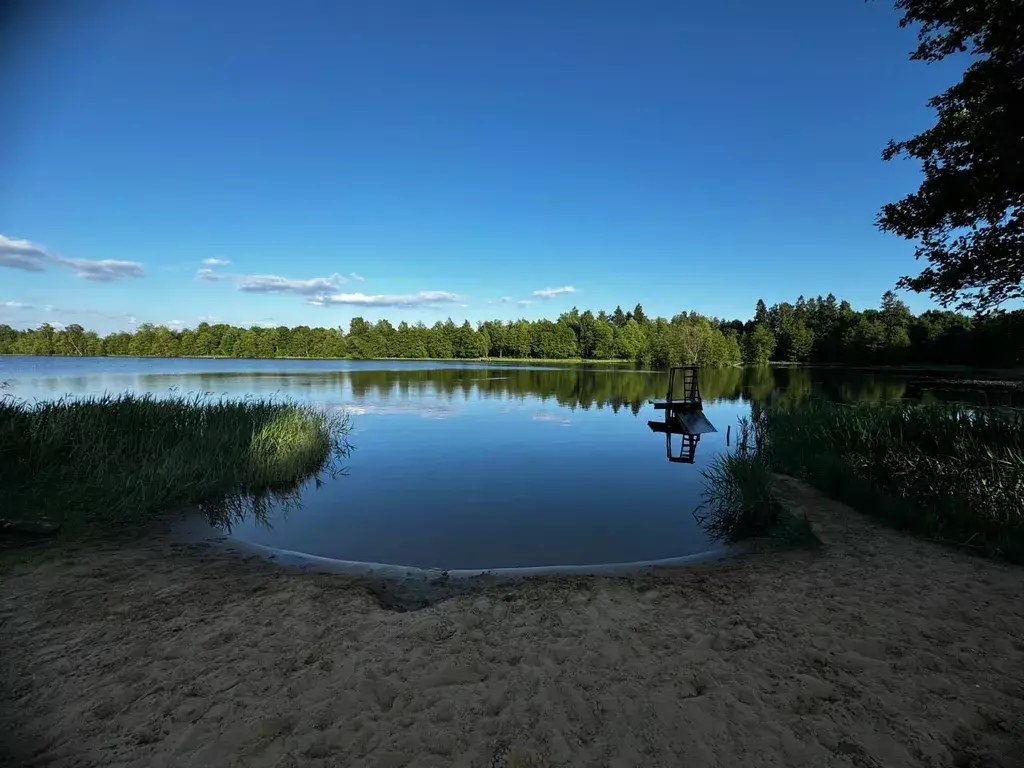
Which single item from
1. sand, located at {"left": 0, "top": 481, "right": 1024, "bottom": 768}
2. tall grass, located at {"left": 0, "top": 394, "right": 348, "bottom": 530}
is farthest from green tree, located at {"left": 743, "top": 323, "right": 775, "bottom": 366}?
sand, located at {"left": 0, "top": 481, "right": 1024, "bottom": 768}

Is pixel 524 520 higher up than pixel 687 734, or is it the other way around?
pixel 687 734

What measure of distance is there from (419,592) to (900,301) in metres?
130

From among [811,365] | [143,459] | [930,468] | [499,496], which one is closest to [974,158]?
[930,468]

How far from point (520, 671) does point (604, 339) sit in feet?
418

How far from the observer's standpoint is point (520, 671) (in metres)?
4.14

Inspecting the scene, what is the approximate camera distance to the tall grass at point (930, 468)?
7.58 meters

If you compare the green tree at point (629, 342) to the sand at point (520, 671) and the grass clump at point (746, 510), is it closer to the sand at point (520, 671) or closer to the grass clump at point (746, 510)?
the grass clump at point (746, 510)

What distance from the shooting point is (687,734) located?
3352 mm

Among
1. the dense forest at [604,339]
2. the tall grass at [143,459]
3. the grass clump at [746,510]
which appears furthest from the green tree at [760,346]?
the tall grass at [143,459]

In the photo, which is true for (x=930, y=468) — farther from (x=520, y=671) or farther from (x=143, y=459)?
(x=143, y=459)

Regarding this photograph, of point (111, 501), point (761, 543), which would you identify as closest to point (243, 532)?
point (111, 501)

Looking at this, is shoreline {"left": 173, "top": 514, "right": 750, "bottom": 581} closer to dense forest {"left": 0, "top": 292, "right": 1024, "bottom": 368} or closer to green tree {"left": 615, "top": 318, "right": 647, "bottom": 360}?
dense forest {"left": 0, "top": 292, "right": 1024, "bottom": 368}

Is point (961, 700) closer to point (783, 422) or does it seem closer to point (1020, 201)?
point (1020, 201)

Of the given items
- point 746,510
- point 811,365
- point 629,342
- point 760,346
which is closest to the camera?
point 746,510
